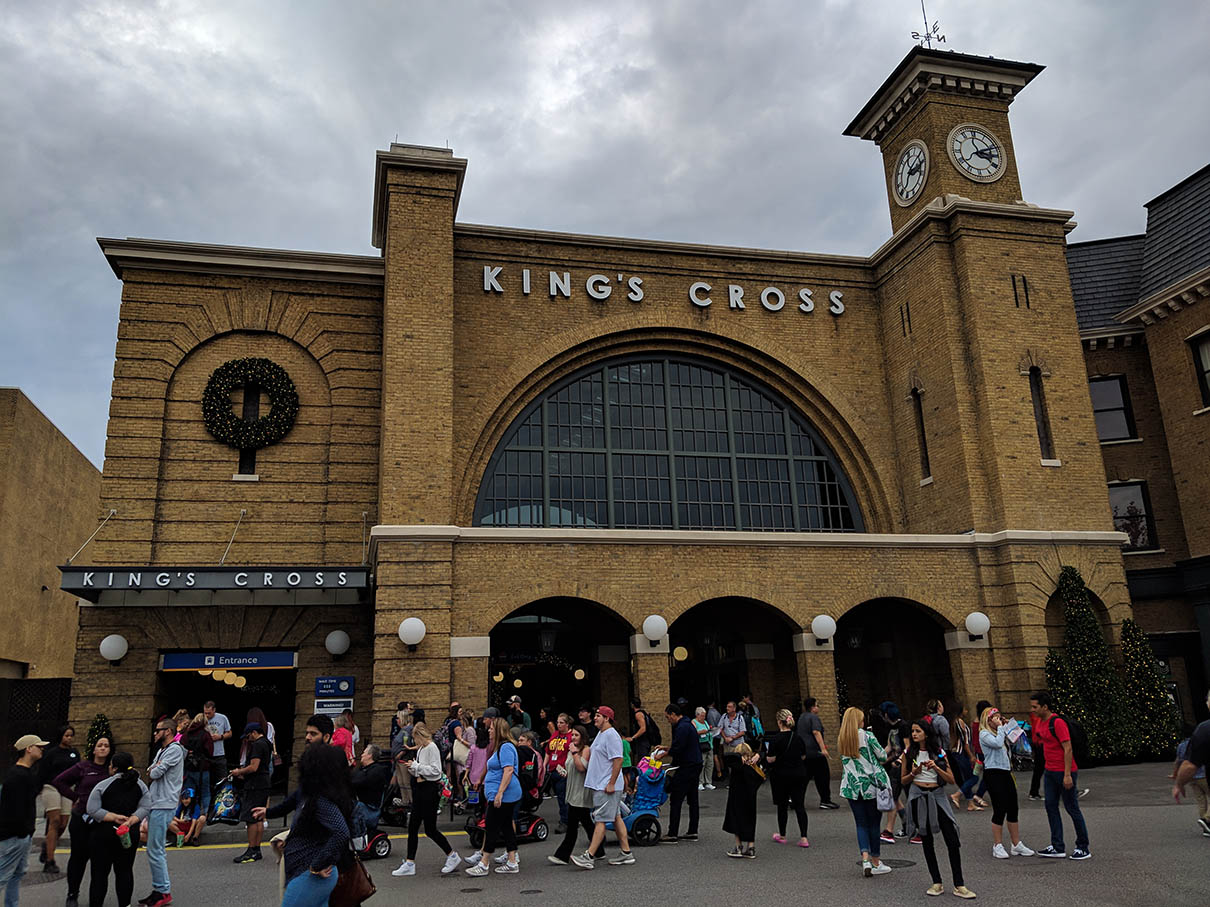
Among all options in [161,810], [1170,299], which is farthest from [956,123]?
[161,810]

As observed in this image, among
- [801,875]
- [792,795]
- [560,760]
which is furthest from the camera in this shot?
[560,760]

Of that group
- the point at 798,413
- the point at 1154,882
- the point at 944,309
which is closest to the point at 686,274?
the point at 798,413

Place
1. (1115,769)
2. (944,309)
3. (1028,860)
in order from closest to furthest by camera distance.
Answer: (1028,860) → (1115,769) → (944,309)

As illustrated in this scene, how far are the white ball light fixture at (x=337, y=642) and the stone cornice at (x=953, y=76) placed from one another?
65.5 ft

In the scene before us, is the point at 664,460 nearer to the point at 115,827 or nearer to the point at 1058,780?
the point at 1058,780

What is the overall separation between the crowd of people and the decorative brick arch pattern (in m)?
7.38

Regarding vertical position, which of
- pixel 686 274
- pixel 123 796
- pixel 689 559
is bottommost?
pixel 123 796

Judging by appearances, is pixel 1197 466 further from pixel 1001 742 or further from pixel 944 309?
pixel 1001 742

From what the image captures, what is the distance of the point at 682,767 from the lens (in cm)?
1218

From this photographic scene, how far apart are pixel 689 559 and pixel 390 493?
6270mm

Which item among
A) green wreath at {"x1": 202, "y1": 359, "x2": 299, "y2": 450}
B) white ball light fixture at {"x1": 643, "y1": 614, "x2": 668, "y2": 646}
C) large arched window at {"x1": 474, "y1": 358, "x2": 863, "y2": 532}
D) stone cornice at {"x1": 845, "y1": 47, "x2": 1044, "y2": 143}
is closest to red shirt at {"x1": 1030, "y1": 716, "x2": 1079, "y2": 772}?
white ball light fixture at {"x1": 643, "y1": 614, "x2": 668, "y2": 646}

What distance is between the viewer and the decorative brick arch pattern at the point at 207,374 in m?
20.3

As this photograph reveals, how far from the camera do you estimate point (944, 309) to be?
22031 millimetres

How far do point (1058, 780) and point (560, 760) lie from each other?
7.03 m
